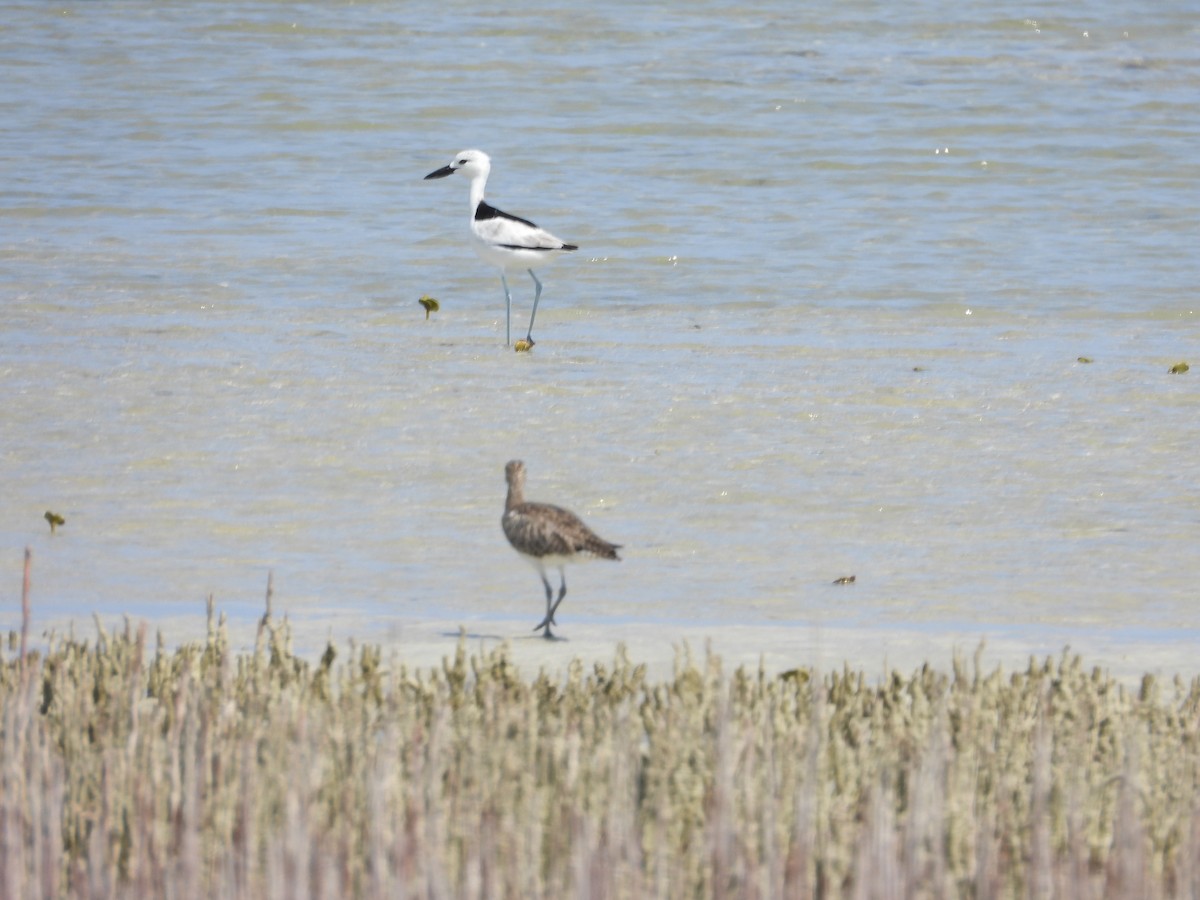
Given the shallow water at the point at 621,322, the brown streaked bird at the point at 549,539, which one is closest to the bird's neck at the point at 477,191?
the shallow water at the point at 621,322

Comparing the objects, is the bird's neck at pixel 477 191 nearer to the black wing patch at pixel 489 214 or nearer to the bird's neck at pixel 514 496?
the black wing patch at pixel 489 214

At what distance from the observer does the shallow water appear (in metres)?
8.92

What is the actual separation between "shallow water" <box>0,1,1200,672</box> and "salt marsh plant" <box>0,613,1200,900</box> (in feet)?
6.77

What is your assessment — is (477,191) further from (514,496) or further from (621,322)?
(514,496)

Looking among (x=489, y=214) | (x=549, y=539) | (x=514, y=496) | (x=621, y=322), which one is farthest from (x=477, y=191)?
(x=549, y=539)

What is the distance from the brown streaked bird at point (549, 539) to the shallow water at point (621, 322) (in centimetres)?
49

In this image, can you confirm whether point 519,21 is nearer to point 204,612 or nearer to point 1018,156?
point 1018,156

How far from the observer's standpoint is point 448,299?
17250 millimetres

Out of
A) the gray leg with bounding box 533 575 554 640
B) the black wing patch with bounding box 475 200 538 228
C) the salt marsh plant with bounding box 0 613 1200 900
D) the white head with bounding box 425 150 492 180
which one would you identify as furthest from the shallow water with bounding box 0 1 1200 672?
the salt marsh plant with bounding box 0 613 1200 900

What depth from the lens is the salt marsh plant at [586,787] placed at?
13.7 ft

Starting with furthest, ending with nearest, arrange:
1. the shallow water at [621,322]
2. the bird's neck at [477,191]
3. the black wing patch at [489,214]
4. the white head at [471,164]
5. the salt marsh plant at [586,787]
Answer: the white head at [471,164], the bird's neck at [477,191], the black wing patch at [489,214], the shallow water at [621,322], the salt marsh plant at [586,787]

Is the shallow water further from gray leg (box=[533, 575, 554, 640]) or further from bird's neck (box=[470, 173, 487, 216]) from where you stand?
bird's neck (box=[470, 173, 487, 216])

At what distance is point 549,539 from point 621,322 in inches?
343

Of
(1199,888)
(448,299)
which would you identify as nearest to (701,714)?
(1199,888)
